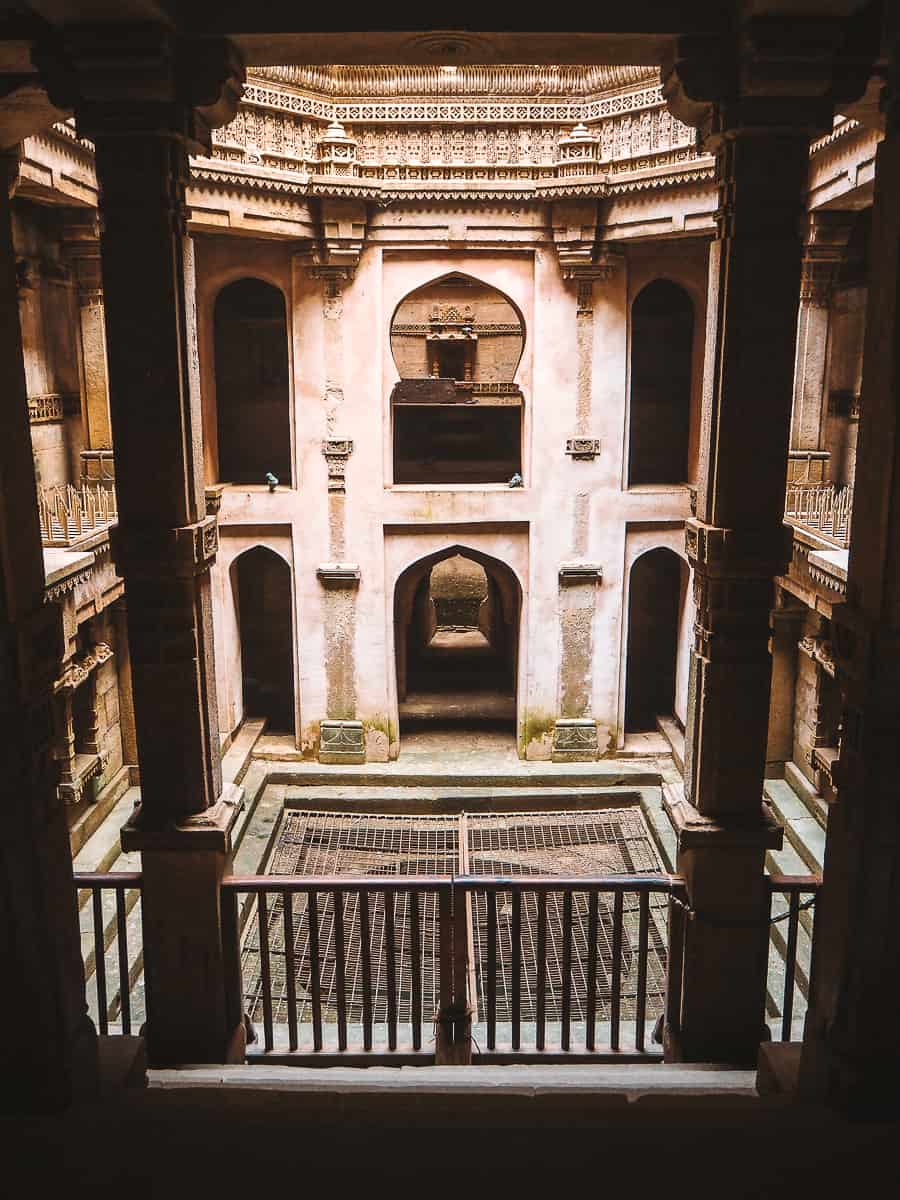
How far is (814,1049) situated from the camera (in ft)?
9.52

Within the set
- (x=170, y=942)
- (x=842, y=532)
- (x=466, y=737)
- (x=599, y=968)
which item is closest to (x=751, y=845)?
(x=170, y=942)

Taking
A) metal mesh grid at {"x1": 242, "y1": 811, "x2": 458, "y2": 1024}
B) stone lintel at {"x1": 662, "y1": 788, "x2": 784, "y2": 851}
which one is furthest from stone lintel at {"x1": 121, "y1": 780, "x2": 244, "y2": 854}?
metal mesh grid at {"x1": 242, "y1": 811, "x2": 458, "y2": 1024}

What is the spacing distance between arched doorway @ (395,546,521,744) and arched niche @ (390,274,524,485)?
8.48ft

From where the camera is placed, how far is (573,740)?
12.8 meters

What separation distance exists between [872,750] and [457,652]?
13942 millimetres

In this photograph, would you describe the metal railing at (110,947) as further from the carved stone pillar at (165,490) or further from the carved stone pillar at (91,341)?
the carved stone pillar at (91,341)

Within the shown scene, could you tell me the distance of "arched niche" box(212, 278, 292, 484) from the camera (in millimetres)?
14062

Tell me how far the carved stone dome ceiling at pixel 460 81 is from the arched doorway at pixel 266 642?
6578 millimetres

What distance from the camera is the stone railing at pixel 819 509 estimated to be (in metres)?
9.84

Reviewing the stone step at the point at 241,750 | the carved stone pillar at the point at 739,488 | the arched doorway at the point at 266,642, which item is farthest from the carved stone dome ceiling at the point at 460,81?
the carved stone pillar at the point at 739,488

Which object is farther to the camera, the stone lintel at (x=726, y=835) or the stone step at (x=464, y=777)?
the stone step at (x=464, y=777)

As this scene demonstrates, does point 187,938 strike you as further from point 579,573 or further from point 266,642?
point 266,642

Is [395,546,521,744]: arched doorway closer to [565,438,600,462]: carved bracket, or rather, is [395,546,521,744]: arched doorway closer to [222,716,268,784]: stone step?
[565,438,600,462]: carved bracket

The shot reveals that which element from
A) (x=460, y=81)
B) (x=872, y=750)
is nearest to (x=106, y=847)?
(x=872, y=750)
